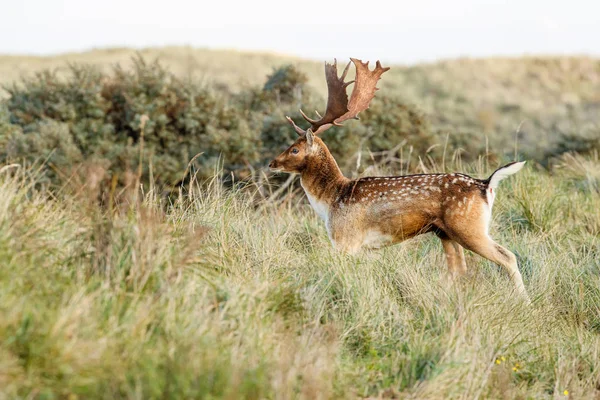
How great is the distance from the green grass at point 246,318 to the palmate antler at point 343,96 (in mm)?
1413

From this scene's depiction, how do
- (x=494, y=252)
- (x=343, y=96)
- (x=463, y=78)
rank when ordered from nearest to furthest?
(x=494, y=252) → (x=343, y=96) → (x=463, y=78)

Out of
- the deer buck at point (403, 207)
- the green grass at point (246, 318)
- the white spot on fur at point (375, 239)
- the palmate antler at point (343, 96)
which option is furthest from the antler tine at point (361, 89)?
the green grass at point (246, 318)

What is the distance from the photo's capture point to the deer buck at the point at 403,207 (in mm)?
7629

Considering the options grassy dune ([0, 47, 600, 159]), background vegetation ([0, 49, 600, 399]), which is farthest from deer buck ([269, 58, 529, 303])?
grassy dune ([0, 47, 600, 159])

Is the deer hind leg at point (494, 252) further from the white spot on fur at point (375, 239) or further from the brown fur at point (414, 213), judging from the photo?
the white spot on fur at point (375, 239)

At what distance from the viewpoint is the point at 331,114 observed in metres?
8.88

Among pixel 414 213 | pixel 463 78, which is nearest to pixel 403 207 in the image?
pixel 414 213

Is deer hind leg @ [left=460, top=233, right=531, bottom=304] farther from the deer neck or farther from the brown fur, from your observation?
the deer neck

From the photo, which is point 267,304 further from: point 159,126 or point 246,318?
point 159,126

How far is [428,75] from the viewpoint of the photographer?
46.8 m

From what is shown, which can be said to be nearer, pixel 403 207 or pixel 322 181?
pixel 403 207

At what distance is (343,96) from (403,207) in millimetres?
1619

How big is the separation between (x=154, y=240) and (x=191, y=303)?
460 millimetres

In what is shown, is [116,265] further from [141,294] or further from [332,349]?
[332,349]
